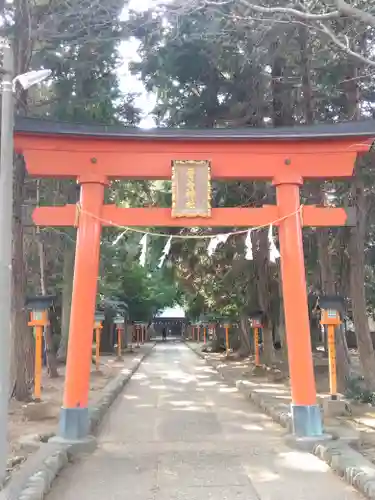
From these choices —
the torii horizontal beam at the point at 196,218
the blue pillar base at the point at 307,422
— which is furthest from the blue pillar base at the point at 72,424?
the blue pillar base at the point at 307,422

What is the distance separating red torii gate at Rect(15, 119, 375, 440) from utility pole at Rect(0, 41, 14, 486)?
2.48 m

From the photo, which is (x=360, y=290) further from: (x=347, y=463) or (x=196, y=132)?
(x=347, y=463)

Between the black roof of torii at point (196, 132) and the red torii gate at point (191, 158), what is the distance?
2cm

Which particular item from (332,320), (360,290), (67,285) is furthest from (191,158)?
(67,285)

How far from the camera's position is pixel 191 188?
9.23 m

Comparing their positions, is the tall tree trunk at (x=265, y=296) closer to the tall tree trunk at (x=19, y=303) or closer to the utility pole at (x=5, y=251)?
the tall tree trunk at (x=19, y=303)

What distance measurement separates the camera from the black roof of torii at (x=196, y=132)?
29.9 ft

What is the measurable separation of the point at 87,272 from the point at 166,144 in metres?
2.59

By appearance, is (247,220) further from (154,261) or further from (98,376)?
(98,376)

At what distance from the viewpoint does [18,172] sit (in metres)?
12.6

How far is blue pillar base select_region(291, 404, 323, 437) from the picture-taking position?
8.69 meters

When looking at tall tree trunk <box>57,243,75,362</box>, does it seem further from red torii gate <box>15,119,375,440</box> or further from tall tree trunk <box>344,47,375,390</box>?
red torii gate <box>15,119,375,440</box>

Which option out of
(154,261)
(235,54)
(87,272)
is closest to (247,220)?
(87,272)

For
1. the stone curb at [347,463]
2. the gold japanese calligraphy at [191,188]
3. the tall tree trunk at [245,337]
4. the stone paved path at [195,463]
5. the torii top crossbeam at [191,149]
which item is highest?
the torii top crossbeam at [191,149]
